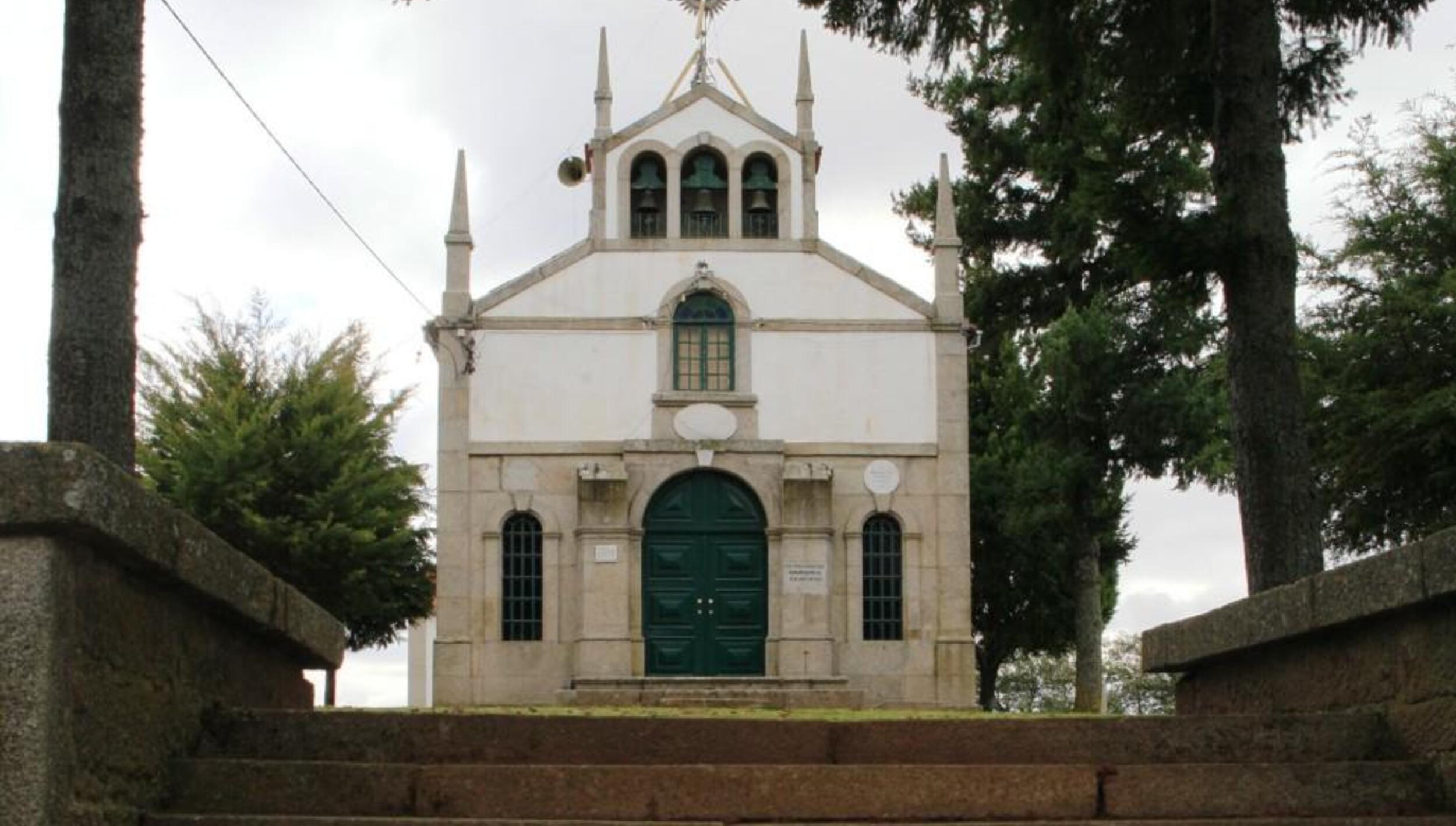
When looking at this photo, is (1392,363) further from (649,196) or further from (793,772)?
(793,772)

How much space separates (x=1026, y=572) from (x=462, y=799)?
34.7 meters

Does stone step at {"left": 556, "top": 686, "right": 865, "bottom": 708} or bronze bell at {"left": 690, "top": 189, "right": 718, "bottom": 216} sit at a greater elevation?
bronze bell at {"left": 690, "top": 189, "right": 718, "bottom": 216}

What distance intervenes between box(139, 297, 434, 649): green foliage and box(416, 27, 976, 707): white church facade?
10.9 feet

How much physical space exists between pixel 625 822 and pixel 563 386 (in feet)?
76.8

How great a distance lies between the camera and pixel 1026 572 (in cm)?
4181

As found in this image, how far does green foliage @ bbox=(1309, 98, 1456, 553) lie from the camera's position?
80.5 feet

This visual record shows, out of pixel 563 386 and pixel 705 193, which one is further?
pixel 705 193

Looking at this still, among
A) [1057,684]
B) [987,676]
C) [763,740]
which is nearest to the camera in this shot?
[763,740]

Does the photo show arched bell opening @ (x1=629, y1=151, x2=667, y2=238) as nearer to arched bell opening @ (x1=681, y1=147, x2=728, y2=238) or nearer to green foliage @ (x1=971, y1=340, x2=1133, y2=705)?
arched bell opening @ (x1=681, y1=147, x2=728, y2=238)

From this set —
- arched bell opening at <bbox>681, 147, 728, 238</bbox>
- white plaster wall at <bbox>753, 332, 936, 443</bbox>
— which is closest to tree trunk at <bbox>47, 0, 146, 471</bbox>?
white plaster wall at <bbox>753, 332, 936, 443</bbox>

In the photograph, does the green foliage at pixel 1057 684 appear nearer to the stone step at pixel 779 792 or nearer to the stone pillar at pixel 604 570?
the stone pillar at pixel 604 570

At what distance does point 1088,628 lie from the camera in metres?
35.9

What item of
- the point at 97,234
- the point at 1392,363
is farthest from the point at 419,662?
the point at 97,234

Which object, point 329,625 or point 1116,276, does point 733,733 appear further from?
point 1116,276
